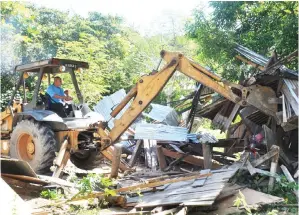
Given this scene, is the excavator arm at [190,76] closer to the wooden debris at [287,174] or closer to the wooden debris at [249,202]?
the wooden debris at [287,174]

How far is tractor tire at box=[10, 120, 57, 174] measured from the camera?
7.04 m

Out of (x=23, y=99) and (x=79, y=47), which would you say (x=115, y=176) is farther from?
(x=79, y=47)

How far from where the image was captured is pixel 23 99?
8.45 metres

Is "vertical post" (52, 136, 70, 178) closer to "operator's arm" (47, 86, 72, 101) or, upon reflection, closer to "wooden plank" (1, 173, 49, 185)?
"wooden plank" (1, 173, 49, 185)

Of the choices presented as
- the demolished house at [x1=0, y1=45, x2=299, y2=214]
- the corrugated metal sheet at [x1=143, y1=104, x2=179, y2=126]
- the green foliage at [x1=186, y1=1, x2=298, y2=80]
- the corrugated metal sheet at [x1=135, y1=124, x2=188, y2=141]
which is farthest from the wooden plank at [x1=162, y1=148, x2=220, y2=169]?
the green foliage at [x1=186, y1=1, x2=298, y2=80]

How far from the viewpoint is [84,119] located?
796cm

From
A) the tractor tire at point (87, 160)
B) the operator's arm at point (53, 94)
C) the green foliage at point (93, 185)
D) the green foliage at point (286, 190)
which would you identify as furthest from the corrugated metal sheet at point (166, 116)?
the green foliage at point (93, 185)

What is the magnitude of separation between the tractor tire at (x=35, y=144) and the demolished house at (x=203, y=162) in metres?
0.68

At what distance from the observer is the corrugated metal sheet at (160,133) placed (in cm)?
882

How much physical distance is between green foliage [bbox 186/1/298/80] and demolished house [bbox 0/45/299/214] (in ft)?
3.49

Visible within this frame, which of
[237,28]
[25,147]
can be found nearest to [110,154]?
[25,147]

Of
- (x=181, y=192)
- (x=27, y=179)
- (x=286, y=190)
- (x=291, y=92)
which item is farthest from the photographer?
(x=291, y=92)

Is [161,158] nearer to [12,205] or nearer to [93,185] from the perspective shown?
[93,185]

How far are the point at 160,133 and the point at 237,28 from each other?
4974 millimetres
